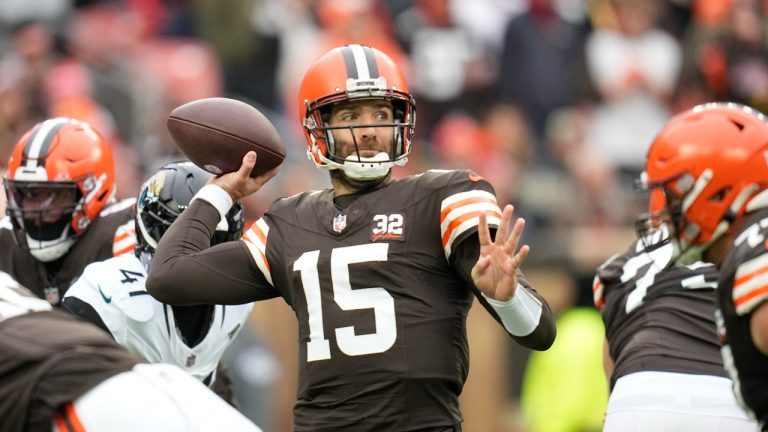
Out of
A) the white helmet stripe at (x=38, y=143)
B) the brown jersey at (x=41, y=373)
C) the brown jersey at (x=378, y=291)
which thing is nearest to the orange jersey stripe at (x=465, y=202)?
the brown jersey at (x=378, y=291)

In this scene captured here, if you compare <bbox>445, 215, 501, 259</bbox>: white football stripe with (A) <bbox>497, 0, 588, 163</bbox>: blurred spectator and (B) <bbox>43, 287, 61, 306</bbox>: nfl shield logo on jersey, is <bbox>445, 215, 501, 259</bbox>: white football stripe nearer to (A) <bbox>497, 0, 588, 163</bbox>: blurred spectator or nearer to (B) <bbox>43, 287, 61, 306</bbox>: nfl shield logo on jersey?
(B) <bbox>43, 287, 61, 306</bbox>: nfl shield logo on jersey

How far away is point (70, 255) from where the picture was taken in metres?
5.77

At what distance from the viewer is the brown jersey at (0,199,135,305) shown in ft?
18.7

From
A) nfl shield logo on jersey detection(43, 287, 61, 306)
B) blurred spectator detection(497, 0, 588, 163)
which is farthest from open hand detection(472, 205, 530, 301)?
blurred spectator detection(497, 0, 588, 163)

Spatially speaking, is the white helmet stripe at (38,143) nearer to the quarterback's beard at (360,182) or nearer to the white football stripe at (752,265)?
the quarterback's beard at (360,182)

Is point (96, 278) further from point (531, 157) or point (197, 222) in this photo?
point (531, 157)

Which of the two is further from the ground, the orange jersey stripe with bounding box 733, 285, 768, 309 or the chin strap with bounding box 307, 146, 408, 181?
the chin strap with bounding box 307, 146, 408, 181

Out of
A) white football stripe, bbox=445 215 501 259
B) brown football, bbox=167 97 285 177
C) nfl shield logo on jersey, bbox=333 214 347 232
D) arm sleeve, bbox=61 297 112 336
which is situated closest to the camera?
white football stripe, bbox=445 215 501 259

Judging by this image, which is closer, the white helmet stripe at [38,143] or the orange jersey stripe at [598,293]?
the orange jersey stripe at [598,293]

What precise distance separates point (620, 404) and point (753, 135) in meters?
1.15

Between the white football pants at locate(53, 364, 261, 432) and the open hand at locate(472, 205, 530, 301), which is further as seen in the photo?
the open hand at locate(472, 205, 530, 301)

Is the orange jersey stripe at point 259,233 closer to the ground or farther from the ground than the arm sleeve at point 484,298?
farther from the ground

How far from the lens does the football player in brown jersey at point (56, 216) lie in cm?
569

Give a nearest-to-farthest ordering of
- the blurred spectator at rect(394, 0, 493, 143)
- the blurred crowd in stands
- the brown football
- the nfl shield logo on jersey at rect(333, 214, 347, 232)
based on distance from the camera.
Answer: the nfl shield logo on jersey at rect(333, 214, 347, 232) < the brown football < the blurred crowd in stands < the blurred spectator at rect(394, 0, 493, 143)
